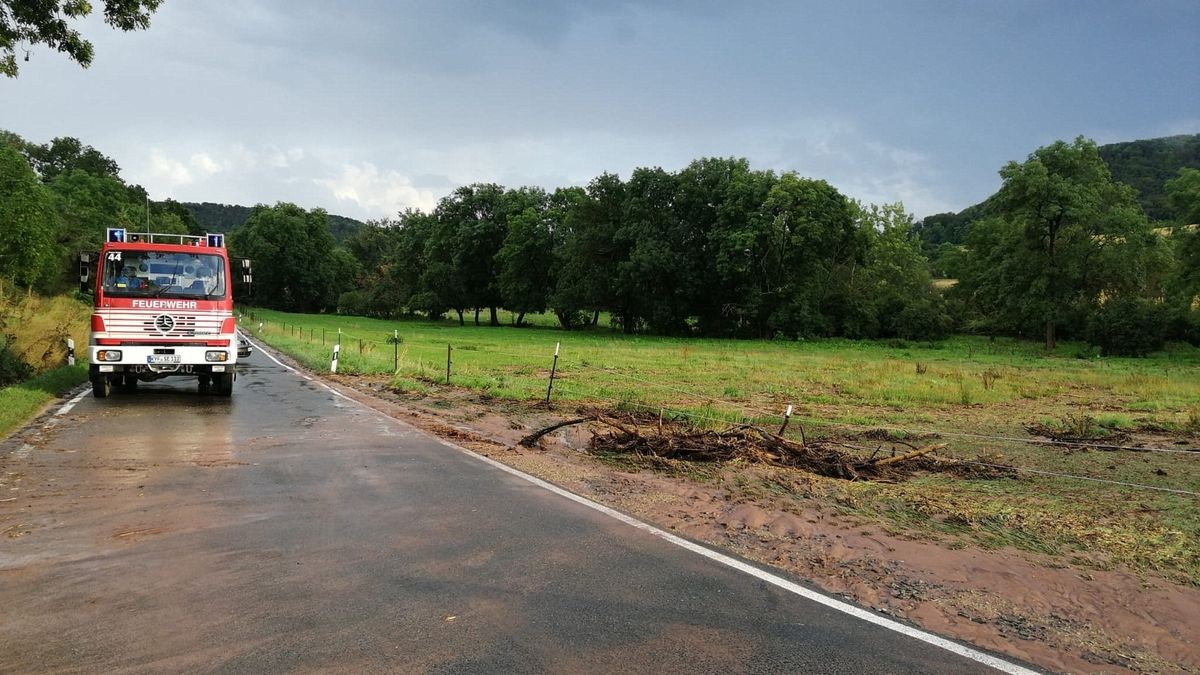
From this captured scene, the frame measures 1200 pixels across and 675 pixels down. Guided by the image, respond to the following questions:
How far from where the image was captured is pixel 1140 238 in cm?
4272

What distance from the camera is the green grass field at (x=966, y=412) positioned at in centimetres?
627

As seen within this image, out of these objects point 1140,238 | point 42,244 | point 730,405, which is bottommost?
point 730,405

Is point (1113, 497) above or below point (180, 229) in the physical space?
below

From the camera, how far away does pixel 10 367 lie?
14.2 meters

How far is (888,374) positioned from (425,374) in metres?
15.8

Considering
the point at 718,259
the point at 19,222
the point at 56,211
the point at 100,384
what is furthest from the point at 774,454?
the point at 56,211

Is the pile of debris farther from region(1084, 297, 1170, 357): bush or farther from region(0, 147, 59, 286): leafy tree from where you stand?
region(1084, 297, 1170, 357): bush

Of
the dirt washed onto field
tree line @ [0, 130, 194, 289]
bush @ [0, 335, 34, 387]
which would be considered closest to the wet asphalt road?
the dirt washed onto field

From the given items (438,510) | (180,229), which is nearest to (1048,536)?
(438,510)

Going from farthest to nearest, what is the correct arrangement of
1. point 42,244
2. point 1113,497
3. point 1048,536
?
point 42,244, point 1113,497, point 1048,536

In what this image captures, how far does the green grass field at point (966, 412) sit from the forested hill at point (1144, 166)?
68754 mm

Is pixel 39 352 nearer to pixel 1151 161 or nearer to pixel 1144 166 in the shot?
pixel 1144 166

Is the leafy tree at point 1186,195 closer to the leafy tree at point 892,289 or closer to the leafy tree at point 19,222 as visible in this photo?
the leafy tree at point 892,289

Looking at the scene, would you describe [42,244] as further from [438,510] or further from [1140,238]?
[1140,238]
